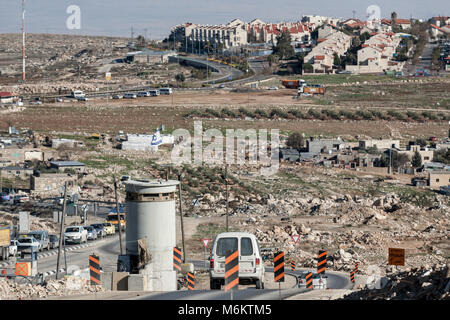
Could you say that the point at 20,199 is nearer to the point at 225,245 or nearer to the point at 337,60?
the point at 225,245

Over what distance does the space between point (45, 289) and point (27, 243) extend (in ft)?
44.6

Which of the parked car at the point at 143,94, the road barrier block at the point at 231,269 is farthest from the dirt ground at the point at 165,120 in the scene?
the road barrier block at the point at 231,269

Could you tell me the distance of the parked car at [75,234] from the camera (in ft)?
102

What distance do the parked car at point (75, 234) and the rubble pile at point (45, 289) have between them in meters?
14.9

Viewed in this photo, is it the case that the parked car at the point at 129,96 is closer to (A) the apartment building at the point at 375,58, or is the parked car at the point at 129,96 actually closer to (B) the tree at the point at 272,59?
(B) the tree at the point at 272,59

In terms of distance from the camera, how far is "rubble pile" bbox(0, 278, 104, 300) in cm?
1401

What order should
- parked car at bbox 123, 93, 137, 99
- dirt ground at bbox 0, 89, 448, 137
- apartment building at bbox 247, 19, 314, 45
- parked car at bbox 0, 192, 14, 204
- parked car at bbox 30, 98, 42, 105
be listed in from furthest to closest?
apartment building at bbox 247, 19, 314, 45, parked car at bbox 123, 93, 137, 99, parked car at bbox 30, 98, 42, 105, dirt ground at bbox 0, 89, 448, 137, parked car at bbox 0, 192, 14, 204

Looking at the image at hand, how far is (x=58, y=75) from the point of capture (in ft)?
387

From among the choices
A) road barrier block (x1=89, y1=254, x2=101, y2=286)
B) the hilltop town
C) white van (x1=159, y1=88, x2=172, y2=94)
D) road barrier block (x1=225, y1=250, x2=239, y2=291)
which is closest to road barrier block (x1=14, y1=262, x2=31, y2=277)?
road barrier block (x1=89, y1=254, x2=101, y2=286)

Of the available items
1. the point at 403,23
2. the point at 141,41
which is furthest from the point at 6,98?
the point at 403,23

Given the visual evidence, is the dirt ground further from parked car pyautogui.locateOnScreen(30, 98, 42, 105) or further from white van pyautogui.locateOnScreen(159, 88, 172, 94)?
white van pyautogui.locateOnScreen(159, 88, 172, 94)

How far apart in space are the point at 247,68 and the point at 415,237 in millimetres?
80453

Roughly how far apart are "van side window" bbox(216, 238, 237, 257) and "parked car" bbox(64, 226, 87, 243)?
16210 millimetres
